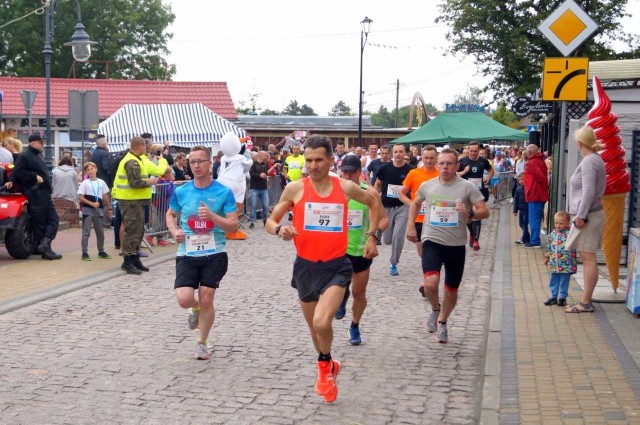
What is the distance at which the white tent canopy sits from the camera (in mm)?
26938

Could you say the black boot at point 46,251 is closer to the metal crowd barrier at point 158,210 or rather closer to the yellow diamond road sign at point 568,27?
the metal crowd barrier at point 158,210

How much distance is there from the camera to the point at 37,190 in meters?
14.4

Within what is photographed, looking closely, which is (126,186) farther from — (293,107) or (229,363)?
(293,107)

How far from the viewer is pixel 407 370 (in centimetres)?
738

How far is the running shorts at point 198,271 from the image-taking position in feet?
25.1

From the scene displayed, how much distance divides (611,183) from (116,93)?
33345 mm

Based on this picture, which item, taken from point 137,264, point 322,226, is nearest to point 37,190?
point 137,264

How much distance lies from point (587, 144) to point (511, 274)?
4054 mm

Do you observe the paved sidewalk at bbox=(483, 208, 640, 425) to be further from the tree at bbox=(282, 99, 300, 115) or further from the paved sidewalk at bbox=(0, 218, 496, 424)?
the tree at bbox=(282, 99, 300, 115)

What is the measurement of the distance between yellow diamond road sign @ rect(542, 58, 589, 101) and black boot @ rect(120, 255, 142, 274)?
20.1 feet

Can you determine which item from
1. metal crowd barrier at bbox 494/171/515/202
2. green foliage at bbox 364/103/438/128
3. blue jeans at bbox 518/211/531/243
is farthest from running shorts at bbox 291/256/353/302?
green foliage at bbox 364/103/438/128

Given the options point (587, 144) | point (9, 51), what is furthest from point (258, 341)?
point (9, 51)

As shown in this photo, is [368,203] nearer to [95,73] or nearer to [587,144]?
[587,144]

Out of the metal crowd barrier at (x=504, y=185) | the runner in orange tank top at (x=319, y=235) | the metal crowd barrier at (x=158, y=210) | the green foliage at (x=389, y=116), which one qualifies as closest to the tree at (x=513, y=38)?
the metal crowd barrier at (x=504, y=185)
